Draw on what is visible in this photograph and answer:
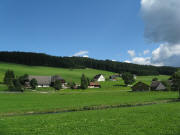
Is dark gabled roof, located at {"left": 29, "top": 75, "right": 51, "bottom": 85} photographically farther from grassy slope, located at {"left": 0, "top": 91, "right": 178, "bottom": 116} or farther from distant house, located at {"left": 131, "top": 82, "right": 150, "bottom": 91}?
grassy slope, located at {"left": 0, "top": 91, "right": 178, "bottom": 116}

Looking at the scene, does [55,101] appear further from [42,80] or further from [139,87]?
[42,80]

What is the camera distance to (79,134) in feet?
37.1

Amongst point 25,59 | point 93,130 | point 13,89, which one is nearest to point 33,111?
point 93,130

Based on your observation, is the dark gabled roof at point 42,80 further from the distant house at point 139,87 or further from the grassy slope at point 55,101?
the grassy slope at point 55,101

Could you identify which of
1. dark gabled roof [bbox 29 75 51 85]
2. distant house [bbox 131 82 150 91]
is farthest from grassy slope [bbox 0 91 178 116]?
dark gabled roof [bbox 29 75 51 85]

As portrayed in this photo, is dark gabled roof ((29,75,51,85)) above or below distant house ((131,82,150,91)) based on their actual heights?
above

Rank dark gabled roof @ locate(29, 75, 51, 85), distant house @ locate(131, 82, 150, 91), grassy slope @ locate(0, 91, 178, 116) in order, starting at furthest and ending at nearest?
dark gabled roof @ locate(29, 75, 51, 85), distant house @ locate(131, 82, 150, 91), grassy slope @ locate(0, 91, 178, 116)

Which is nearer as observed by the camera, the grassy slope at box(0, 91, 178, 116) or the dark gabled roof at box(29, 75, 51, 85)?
the grassy slope at box(0, 91, 178, 116)

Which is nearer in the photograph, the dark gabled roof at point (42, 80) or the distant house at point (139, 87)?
the distant house at point (139, 87)

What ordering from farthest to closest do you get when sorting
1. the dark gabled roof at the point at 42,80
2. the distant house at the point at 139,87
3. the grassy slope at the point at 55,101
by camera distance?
the dark gabled roof at the point at 42,80, the distant house at the point at 139,87, the grassy slope at the point at 55,101

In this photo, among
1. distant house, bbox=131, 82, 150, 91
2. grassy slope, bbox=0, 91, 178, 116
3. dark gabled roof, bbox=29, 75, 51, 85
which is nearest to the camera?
grassy slope, bbox=0, 91, 178, 116

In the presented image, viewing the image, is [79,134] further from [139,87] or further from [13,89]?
[139,87]

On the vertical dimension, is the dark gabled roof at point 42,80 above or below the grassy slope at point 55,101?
above

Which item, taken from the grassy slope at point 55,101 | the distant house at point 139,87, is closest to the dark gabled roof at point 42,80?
the distant house at point 139,87
